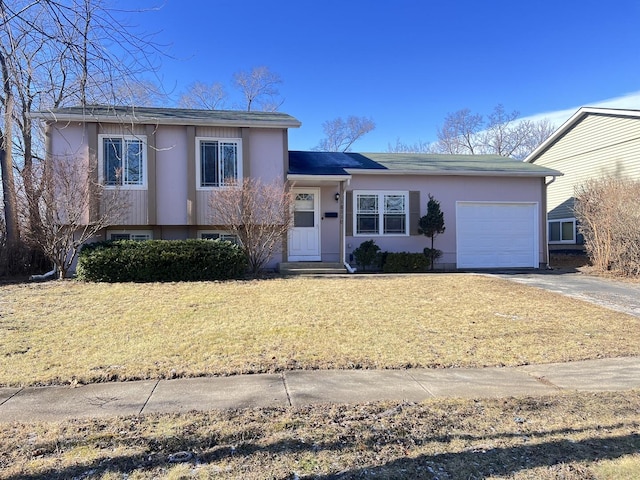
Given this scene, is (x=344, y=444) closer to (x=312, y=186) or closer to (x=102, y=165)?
(x=312, y=186)

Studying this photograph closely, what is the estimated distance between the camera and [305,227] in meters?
13.8

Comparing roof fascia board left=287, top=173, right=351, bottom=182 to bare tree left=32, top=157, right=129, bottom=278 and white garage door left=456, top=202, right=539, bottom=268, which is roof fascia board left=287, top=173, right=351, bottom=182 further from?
bare tree left=32, top=157, right=129, bottom=278

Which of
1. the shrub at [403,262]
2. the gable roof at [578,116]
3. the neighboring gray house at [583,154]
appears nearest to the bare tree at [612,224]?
the neighboring gray house at [583,154]

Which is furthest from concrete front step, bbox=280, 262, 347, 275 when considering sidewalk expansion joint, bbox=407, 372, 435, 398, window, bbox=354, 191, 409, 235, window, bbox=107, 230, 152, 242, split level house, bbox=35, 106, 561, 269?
sidewalk expansion joint, bbox=407, 372, 435, 398

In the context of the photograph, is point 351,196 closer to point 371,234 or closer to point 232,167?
point 371,234

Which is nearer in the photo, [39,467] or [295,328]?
[39,467]

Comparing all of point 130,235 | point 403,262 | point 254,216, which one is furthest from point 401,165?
point 130,235

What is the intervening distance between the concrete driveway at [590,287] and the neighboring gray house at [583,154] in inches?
233

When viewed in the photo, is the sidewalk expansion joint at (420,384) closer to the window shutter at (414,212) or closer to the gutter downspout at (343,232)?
the gutter downspout at (343,232)

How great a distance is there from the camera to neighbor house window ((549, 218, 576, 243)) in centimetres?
1936

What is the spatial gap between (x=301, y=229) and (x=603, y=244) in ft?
33.0

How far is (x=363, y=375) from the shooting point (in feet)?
15.6

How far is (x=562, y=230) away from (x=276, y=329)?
18.6 m

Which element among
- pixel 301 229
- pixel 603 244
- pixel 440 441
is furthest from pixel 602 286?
pixel 440 441
